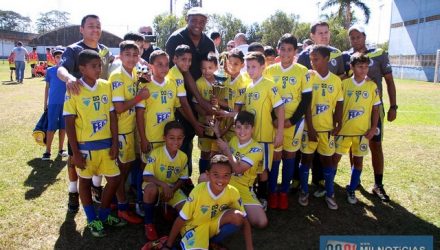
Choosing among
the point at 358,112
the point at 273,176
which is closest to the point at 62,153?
the point at 273,176

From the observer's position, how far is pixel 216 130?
4.40m

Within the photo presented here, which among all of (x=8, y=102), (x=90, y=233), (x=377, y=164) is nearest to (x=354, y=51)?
(x=377, y=164)

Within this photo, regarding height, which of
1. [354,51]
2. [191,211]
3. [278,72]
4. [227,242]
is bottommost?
[227,242]

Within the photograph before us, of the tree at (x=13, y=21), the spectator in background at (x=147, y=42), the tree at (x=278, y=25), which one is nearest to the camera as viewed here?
the spectator in background at (x=147, y=42)

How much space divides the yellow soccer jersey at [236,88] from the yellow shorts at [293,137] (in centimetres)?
70

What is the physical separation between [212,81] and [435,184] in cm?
350

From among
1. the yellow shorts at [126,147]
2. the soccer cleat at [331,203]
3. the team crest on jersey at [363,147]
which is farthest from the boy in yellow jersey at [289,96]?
the yellow shorts at [126,147]

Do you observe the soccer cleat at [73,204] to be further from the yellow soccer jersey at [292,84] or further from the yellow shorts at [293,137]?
the yellow soccer jersey at [292,84]

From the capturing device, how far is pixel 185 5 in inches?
1800

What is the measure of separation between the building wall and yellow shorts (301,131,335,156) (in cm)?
2840

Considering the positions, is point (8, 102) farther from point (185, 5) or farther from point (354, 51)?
point (185, 5)

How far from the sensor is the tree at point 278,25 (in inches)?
2024

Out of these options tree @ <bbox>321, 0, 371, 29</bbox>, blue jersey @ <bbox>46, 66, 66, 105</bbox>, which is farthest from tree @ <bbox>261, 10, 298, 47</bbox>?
blue jersey @ <bbox>46, 66, 66, 105</bbox>

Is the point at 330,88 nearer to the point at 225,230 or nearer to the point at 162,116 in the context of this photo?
the point at 162,116
